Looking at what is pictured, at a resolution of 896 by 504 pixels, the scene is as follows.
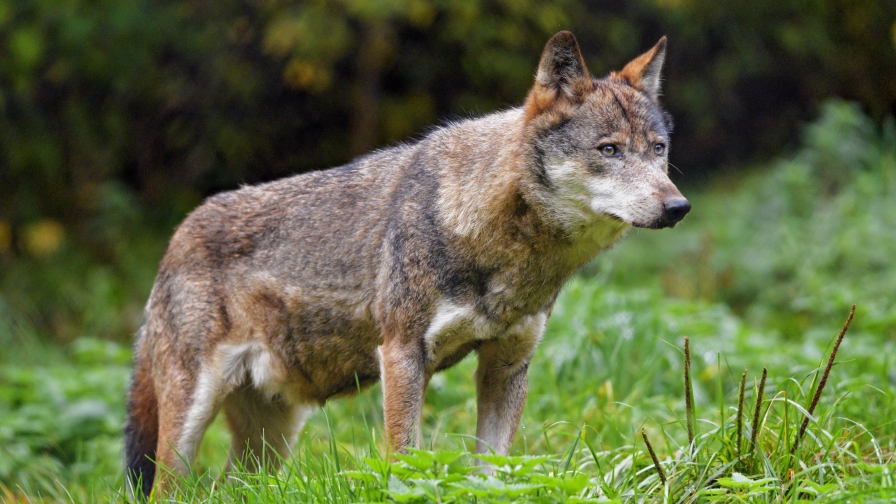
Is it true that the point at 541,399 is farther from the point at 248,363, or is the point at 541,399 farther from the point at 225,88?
the point at 225,88

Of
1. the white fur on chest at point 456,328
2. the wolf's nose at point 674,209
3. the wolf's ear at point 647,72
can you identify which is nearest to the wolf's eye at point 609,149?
the wolf's nose at point 674,209

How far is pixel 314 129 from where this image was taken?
1112cm

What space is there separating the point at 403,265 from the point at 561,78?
1174 millimetres

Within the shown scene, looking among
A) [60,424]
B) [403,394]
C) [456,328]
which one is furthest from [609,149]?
[60,424]

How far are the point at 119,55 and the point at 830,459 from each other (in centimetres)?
935

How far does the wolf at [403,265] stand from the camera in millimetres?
4047

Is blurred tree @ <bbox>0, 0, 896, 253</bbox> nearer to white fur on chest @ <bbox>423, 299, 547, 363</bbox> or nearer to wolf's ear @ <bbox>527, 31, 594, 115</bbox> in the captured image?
wolf's ear @ <bbox>527, 31, 594, 115</bbox>

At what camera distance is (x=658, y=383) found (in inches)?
233

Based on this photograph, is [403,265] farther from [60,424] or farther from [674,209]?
[60,424]

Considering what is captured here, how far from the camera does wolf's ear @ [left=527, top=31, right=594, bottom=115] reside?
4.13 m

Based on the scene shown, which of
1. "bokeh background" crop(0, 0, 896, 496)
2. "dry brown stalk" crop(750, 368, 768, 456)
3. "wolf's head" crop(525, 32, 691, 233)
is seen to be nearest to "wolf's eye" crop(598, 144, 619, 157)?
"wolf's head" crop(525, 32, 691, 233)

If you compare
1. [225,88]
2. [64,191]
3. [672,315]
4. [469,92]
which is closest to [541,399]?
[672,315]

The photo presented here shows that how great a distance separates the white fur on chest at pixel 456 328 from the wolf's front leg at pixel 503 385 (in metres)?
0.10

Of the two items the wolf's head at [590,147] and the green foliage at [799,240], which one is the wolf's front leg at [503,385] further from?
the green foliage at [799,240]
